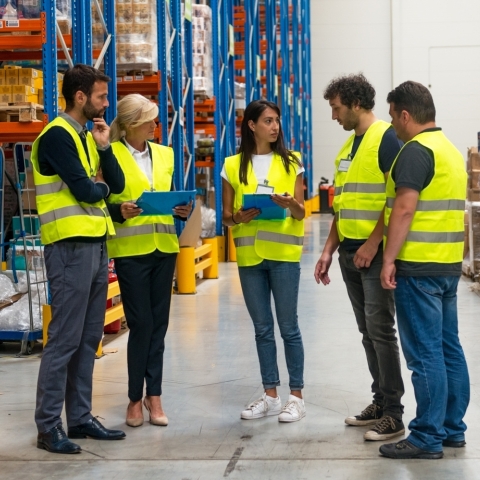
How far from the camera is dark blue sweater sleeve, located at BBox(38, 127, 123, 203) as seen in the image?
423 centimetres

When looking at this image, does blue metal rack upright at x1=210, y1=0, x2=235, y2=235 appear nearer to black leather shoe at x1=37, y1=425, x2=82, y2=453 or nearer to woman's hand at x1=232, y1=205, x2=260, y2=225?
woman's hand at x1=232, y1=205, x2=260, y2=225

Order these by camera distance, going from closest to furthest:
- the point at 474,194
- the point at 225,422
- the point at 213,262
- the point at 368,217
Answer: the point at 368,217 < the point at 225,422 < the point at 474,194 < the point at 213,262

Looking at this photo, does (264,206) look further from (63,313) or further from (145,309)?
(63,313)

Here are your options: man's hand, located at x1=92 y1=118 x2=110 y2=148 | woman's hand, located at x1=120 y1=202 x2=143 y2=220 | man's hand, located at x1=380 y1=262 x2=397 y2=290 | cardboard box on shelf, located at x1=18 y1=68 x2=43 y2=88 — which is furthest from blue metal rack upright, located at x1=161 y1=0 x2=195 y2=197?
man's hand, located at x1=380 y1=262 x2=397 y2=290

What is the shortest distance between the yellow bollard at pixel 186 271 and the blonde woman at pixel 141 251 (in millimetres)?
5319

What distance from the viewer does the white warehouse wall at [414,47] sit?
28.5 meters

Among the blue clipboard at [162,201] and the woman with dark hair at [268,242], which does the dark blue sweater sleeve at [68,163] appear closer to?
the blue clipboard at [162,201]

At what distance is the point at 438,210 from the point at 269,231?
112 centimetres

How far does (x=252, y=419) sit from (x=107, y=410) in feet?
2.89

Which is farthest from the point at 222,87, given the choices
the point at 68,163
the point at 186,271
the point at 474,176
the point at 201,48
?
the point at 68,163

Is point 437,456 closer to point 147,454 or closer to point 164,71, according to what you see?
point 147,454

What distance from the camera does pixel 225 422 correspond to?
4961 mm

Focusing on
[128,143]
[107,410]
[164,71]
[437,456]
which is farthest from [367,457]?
[164,71]

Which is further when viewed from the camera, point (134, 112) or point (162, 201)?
point (134, 112)
